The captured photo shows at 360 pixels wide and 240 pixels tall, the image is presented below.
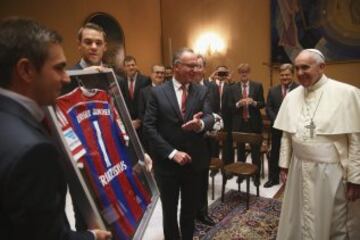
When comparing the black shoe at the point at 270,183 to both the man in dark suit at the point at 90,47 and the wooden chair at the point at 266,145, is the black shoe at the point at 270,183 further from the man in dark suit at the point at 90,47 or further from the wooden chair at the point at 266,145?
the man in dark suit at the point at 90,47

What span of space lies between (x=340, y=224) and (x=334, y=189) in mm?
319

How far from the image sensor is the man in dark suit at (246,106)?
5.32m

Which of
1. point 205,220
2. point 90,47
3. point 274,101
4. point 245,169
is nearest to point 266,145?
point 274,101

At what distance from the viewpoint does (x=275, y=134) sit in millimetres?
5020

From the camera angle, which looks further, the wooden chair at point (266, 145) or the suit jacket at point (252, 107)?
the wooden chair at point (266, 145)

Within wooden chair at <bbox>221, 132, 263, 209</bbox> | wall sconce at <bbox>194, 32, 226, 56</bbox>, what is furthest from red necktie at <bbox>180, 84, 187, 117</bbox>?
wall sconce at <bbox>194, 32, 226, 56</bbox>

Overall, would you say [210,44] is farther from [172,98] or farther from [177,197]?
[177,197]

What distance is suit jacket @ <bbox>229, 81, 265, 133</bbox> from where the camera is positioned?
533 cm

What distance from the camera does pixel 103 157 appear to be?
1479mm

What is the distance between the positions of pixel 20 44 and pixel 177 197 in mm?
2159

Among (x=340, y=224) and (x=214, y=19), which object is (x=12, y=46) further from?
(x=214, y=19)

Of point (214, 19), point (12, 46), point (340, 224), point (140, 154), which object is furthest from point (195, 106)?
point (214, 19)

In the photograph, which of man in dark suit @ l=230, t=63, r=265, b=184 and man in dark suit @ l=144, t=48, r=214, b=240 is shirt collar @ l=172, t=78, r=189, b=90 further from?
man in dark suit @ l=230, t=63, r=265, b=184

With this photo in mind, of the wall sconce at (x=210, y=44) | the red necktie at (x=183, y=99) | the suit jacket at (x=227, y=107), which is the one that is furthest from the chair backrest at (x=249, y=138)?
the wall sconce at (x=210, y=44)
